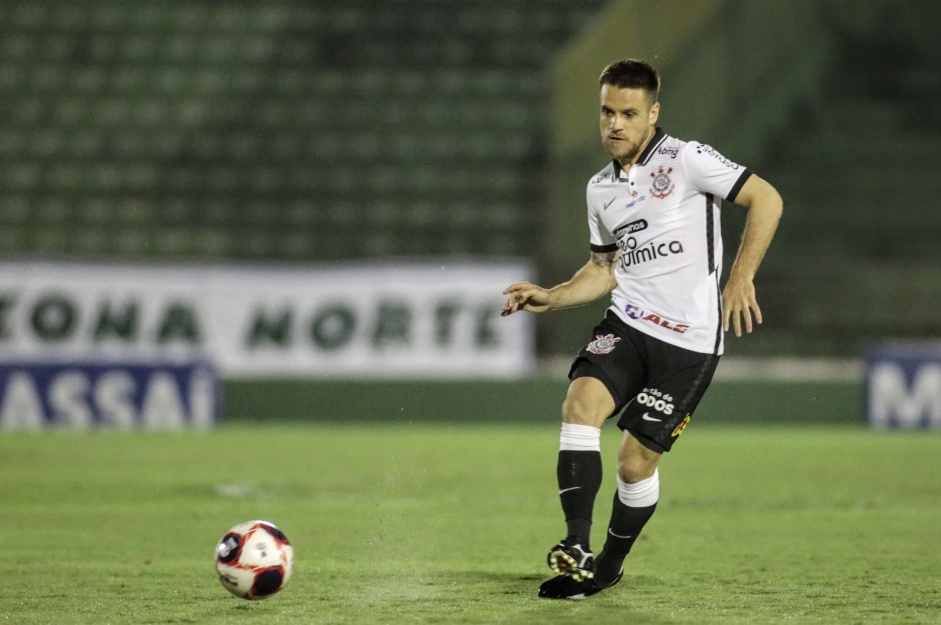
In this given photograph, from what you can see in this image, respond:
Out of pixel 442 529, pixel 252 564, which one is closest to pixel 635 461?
pixel 252 564

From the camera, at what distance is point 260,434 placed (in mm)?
13289

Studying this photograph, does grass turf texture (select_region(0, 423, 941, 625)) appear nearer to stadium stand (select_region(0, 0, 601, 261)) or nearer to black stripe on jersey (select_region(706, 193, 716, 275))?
black stripe on jersey (select_region(706, 193, 716, 275))

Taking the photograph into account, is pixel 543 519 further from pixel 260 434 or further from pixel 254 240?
pixel 254 240

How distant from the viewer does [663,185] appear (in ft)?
16.1

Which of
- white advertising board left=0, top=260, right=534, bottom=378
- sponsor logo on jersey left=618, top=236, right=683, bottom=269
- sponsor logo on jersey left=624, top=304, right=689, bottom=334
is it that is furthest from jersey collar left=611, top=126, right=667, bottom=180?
white advertising board left=0, top=260, right=534, bottom=378

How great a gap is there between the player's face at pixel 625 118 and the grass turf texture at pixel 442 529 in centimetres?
156

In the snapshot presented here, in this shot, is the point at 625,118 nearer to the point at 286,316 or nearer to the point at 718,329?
the point at 718,329

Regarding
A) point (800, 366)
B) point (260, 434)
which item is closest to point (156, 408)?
point (260, 434)

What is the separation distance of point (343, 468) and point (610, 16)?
788 centimetres

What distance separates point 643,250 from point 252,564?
1.71m

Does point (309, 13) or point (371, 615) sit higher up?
point (309, 13)

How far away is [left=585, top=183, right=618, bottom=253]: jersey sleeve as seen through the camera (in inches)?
201

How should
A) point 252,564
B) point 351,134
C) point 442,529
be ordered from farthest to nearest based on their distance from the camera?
point 351,134 < point 442,529 < point 252,564

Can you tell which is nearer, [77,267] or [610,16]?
[77,267]
